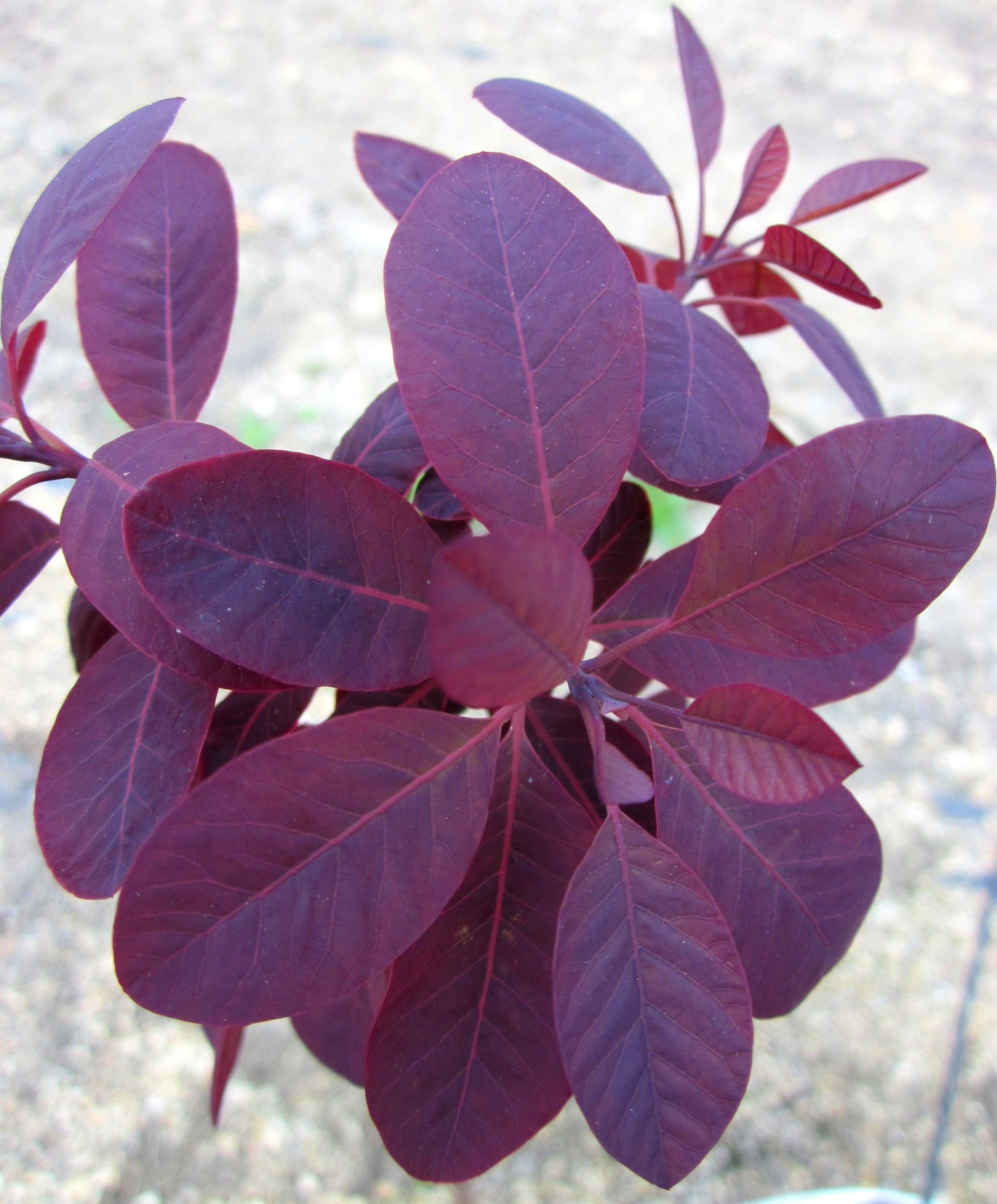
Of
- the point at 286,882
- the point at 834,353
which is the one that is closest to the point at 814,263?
the point at 834,353

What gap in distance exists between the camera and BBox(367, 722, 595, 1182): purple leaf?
0.55m

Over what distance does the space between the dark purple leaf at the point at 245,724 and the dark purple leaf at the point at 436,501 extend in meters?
0.17

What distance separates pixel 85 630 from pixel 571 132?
561 millimetres

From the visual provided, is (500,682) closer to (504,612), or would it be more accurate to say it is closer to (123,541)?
(504,612)

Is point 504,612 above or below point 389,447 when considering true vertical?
above

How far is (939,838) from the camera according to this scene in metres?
1.87

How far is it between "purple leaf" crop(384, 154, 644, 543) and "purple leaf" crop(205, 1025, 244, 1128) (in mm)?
618

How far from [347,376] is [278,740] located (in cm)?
203

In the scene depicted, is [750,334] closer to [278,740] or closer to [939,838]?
[278,740]

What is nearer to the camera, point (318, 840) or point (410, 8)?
point (318, 840)

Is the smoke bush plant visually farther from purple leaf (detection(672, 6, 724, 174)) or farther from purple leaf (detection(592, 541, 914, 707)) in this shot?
purple leaf (detection(672, 6, 724, 174))

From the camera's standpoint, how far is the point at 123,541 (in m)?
0.50

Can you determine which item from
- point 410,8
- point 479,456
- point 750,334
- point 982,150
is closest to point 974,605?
point 750,334

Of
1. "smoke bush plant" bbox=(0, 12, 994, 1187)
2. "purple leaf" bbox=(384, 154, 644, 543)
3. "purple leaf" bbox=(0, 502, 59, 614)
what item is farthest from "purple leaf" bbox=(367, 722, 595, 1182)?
"purple leaf" bbox=(0, 502, 59, 614)
